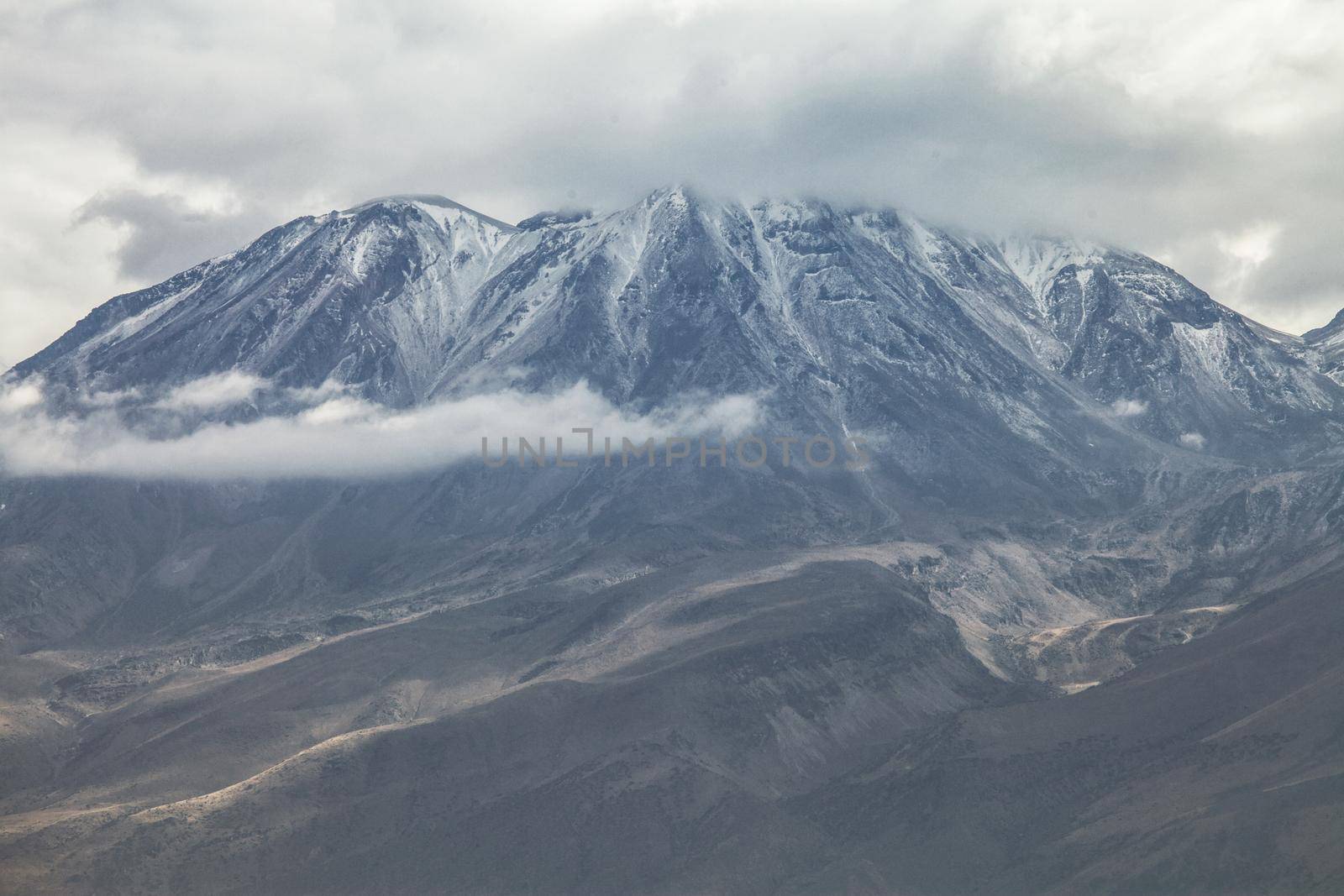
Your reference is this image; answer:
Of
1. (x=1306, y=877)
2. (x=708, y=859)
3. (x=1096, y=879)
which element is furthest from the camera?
(x=708, y=859)

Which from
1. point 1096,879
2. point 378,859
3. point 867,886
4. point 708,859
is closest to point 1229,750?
point 1096,879

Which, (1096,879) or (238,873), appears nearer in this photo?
(1096,879)

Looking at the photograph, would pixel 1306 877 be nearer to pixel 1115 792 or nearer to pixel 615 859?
pixel 1115 792

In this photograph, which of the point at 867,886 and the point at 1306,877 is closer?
the point at 1306,877

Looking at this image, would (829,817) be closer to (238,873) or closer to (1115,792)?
(1115,792)

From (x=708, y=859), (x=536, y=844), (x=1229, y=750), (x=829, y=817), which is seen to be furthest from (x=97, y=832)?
(x=1229, y=750)

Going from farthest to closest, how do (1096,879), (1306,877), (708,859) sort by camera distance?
(708,859) → (1096,879) → (1306,877)

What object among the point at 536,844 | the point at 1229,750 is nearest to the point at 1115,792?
the point at 1229,750

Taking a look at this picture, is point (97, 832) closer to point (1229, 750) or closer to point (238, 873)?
point (238, 873)
